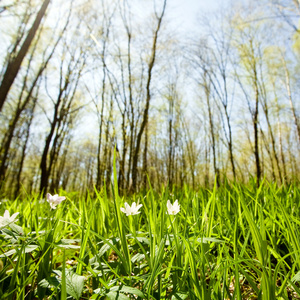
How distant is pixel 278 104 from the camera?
40.5ft

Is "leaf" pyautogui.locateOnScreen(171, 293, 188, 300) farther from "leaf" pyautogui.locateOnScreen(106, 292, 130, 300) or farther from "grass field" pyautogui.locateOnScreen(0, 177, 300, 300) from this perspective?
"leaf" pyautogui.locateOnScreen(106, 292, 130, 300)

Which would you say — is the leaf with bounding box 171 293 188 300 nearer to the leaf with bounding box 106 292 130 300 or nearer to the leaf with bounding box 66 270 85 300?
the leaf with bounding box 106 292 130 300

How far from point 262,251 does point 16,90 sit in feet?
48.2

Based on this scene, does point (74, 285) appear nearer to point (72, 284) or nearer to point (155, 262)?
point (72, 284)

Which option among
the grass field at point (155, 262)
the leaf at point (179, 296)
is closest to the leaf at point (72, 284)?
the grass field at point (155, 262)

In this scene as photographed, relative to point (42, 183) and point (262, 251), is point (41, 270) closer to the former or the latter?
point (262, 251)

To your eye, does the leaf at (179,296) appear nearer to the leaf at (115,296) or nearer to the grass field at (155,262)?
the grass field at (155,262)

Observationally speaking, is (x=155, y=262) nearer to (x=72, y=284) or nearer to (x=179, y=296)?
(x=179, y=296)

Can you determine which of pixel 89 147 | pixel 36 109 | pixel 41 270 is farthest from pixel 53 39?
pixel 89 147

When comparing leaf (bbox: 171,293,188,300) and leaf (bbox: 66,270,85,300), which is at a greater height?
leaf (bbox: 66,270,85,300)

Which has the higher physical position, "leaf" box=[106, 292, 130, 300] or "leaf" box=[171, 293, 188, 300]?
"leaf" box=[106, 292, 130, 300]

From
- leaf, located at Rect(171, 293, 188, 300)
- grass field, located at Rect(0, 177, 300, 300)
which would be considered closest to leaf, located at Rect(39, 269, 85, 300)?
grass field, located at Rect(0, 177, 300, 300)

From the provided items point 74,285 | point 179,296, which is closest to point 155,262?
point 179,296

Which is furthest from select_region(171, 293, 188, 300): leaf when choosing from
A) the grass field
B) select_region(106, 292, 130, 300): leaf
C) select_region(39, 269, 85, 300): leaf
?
select_region(39, 269, 85, 300): leaf
